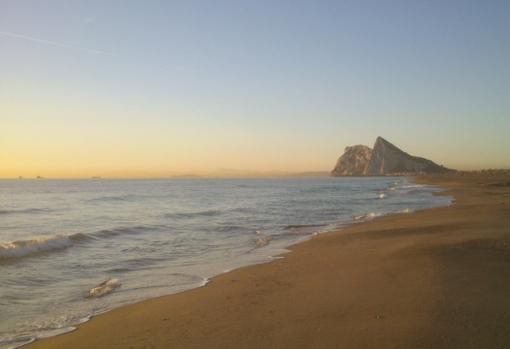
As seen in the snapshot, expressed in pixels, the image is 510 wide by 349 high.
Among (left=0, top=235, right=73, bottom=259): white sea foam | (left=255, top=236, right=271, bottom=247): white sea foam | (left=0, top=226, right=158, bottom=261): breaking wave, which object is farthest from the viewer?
(left=255, top=236, right=271, bottom=247): white sea foam

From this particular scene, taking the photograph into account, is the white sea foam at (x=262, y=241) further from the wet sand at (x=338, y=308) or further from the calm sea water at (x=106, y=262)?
the wet sand at (x=338, y=308)

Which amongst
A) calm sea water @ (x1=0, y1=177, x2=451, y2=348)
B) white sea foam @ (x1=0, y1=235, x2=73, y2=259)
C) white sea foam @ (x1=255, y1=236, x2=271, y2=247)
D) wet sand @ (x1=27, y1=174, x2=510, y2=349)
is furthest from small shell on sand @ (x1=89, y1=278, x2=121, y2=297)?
white sea foam @ (x1=255, y1=236, x2=271, y2=247)

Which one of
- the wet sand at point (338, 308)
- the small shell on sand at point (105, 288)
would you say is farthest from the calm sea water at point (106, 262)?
the wet sand at point (338, 308)

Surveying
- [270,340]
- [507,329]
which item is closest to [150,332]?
[270,340]

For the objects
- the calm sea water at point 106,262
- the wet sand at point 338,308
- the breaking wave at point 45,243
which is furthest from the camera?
the breaking wave at point 45,243

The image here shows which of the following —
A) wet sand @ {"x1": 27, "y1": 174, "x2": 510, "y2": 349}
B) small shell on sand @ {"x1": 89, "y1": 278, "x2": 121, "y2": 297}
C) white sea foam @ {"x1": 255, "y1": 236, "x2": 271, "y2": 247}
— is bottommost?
white sea foam @ {"x1": 255, "y1": 236, "x2": 271, "y2": 247}

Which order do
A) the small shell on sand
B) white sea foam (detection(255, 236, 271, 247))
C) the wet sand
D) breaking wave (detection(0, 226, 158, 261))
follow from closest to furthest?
1. the wet sand
2. the small shell on sand
3. breaking wave (detection(0, 226, 158, 261))
4. white sea foam (detection(255, 236, 271, 247))

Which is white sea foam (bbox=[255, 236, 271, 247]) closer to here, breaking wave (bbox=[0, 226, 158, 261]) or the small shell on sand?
the small shell on sand

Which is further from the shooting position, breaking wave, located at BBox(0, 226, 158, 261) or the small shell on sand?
breaking wave, located at BBox(0, 226, 158, 261)

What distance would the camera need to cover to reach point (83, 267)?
11562 millimetres

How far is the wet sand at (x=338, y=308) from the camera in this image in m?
5.11

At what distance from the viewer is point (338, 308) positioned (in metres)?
6.32

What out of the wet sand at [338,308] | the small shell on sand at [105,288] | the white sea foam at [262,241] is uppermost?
the wet sand at [338,308]

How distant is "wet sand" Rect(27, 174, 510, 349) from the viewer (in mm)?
5105
